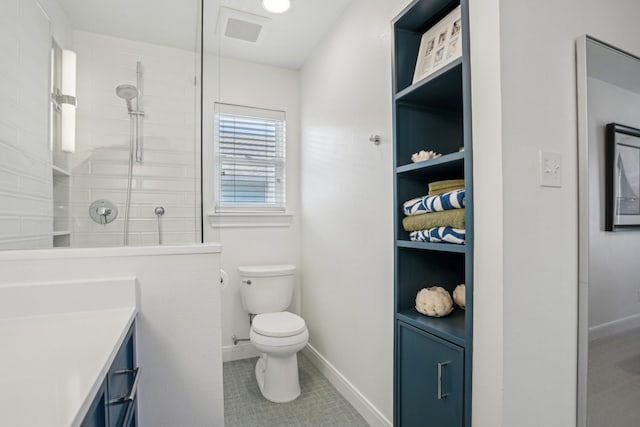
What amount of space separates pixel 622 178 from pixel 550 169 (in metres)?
0.41

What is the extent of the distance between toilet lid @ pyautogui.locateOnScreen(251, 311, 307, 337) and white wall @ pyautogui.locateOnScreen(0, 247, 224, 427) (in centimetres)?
73

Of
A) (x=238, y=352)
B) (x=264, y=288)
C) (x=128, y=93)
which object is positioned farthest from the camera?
(x=238, y=352)

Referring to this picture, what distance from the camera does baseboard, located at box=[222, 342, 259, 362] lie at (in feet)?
8.46

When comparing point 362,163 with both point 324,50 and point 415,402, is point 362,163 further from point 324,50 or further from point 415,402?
point 415,402

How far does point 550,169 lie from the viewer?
1.05 meters

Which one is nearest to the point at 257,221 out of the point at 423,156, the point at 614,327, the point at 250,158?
the point at 250,158

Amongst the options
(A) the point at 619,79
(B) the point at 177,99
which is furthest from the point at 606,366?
(B) the point at 177,99

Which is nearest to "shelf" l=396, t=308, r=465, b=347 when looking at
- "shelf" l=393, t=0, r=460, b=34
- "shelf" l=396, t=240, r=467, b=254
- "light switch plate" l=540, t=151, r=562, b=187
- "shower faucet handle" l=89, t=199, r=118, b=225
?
"shelf" l=396, t=240, r=467, b=254

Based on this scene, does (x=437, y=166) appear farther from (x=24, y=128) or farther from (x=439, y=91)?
(x=24, y=128)

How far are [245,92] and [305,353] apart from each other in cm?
216

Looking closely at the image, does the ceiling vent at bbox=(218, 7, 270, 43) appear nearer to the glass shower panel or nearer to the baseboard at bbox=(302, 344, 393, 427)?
the glass shower panel

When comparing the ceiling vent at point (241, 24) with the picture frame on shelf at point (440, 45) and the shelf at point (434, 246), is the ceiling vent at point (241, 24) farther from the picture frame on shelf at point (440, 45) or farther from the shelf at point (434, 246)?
the shelf at point (434, 246)

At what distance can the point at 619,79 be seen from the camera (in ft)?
4.01

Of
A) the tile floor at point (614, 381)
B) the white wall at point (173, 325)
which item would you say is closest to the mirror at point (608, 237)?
the tile floor at point (614, 381)
